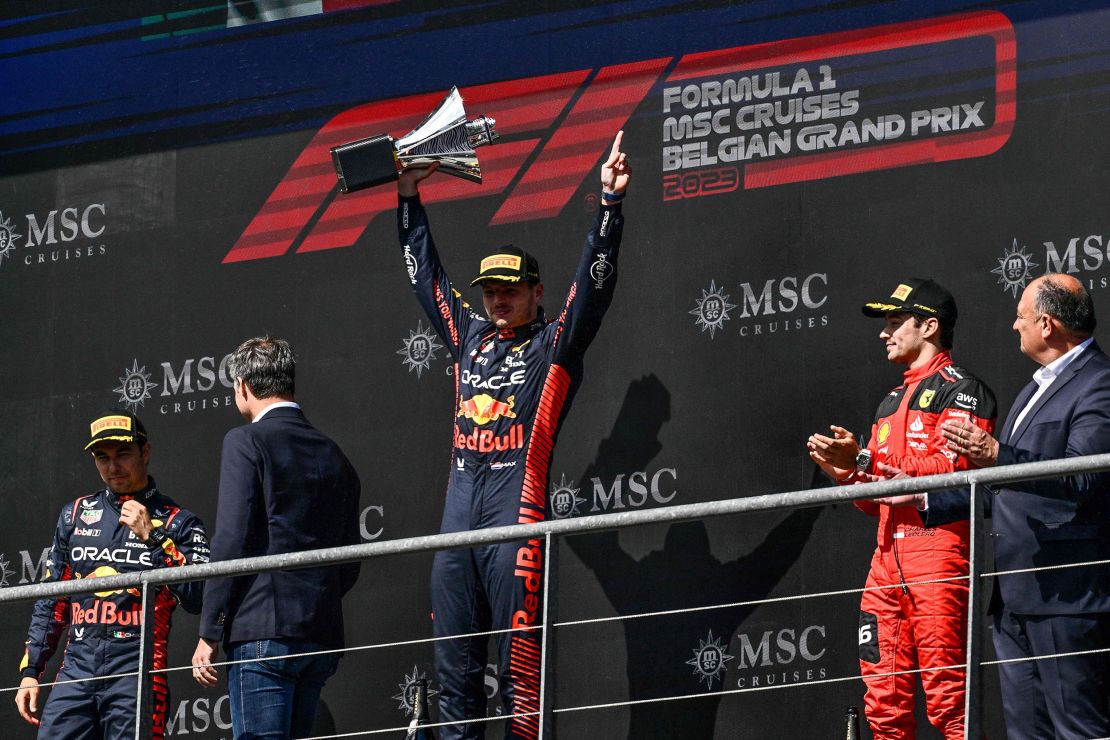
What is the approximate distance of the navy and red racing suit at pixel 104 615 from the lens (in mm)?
5332

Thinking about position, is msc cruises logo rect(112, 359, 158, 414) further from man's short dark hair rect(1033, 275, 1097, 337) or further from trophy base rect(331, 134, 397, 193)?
man's short dark hair rect(1033, 275, 1097, 337)

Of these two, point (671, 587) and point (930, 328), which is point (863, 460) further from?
point (671, 587)

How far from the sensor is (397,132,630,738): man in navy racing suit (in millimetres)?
4910

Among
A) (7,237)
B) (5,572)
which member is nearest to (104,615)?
(5,572)

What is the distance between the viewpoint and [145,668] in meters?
4.46

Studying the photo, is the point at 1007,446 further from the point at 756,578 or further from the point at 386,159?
the point at 386,159

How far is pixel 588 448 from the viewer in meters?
5.77

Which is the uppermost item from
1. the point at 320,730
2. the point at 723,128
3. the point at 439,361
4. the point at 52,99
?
the point at 52,99

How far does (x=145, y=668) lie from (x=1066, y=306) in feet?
7.61

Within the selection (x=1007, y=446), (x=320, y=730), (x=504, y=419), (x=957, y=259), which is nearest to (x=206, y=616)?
(x=504, y=419)

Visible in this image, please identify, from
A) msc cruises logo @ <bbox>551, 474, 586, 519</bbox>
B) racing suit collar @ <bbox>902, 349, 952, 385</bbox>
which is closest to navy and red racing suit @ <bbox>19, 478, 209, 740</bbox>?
msc cruises logo @ <bbox>551, 474, 586, 519</bbox>

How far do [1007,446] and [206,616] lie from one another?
1943 millimetres

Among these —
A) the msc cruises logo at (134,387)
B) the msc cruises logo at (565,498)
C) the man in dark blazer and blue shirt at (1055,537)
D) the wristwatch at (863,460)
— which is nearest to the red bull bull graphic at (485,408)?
the msc cruises logo at (565,498)

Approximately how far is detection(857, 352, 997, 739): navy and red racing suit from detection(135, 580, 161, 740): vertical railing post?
1732 mm
